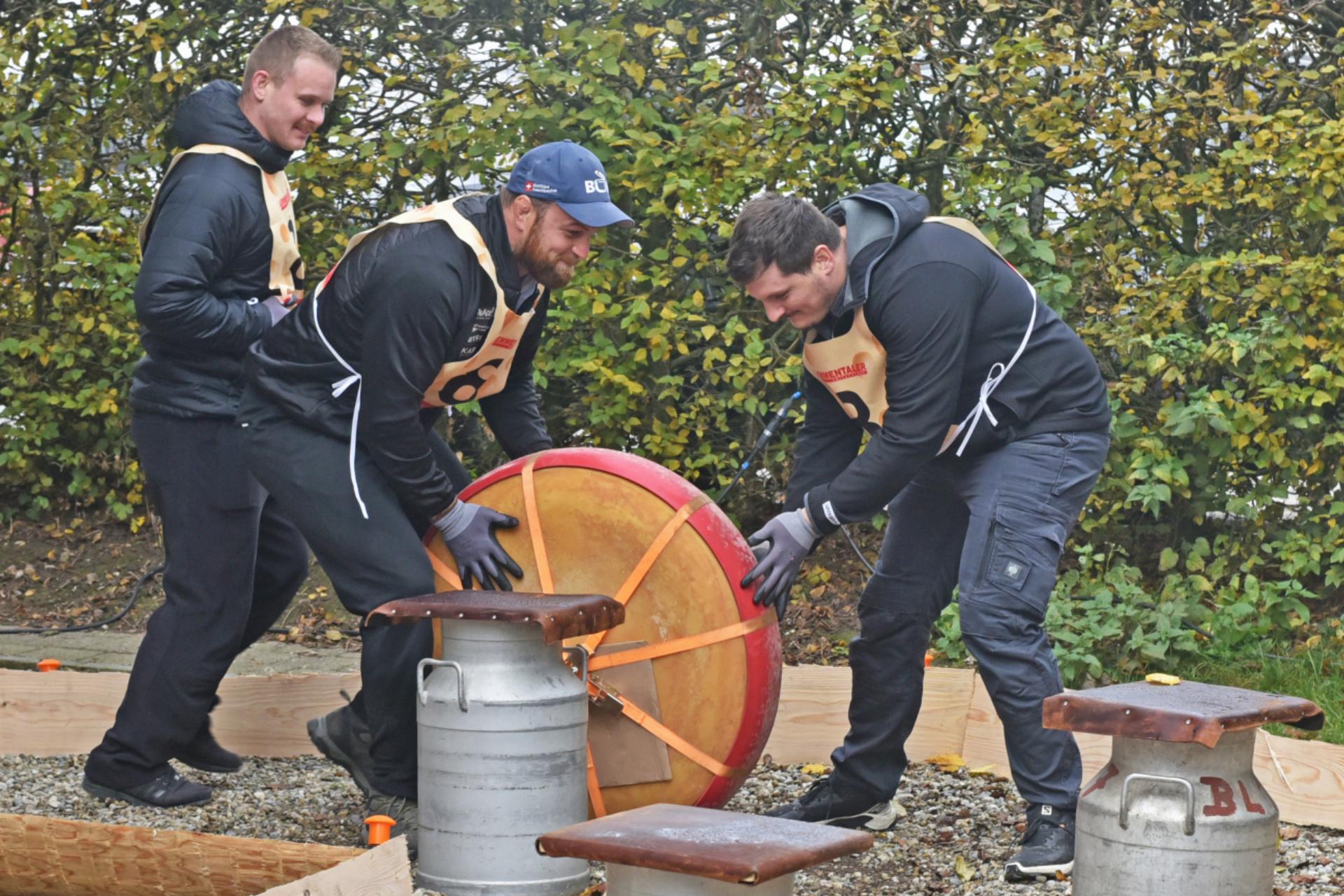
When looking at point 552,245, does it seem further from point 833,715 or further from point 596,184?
point 833,715

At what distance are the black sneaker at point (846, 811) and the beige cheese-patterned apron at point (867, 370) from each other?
1083 mm

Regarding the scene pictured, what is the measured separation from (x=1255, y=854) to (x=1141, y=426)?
3.21 metres

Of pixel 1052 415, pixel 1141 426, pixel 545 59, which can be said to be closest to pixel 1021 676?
pixel 1052 415

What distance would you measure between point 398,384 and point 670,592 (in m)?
0.89

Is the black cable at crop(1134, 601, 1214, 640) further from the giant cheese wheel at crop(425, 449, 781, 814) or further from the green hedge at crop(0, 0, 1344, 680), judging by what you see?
the giant cheese wheel at crop(425, 449, 781, 814)

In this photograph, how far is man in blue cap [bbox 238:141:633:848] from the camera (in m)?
4.17

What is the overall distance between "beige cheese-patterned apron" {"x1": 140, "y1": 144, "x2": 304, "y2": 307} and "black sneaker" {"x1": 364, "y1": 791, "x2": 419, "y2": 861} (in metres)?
1.56

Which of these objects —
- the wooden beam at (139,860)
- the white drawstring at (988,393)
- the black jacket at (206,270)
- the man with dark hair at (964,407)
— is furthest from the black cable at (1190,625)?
the wooden beam at (139,860)

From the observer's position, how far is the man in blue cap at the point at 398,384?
13.7 ft

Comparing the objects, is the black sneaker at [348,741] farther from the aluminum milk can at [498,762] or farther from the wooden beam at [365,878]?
the wooden beam at [365,878]

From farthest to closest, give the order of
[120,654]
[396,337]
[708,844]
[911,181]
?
[911,181], [120,654], [396,337], [708,844]

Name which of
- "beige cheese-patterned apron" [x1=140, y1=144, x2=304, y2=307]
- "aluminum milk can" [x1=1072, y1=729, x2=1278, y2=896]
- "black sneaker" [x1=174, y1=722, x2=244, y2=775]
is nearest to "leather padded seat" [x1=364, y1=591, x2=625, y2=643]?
"aluminum milk can" [x1=1072, y1=729, x2=1278, y2=896]

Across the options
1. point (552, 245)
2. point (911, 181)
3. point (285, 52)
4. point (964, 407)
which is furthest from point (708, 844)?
point (911, 181)

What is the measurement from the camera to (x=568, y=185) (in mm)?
4246
